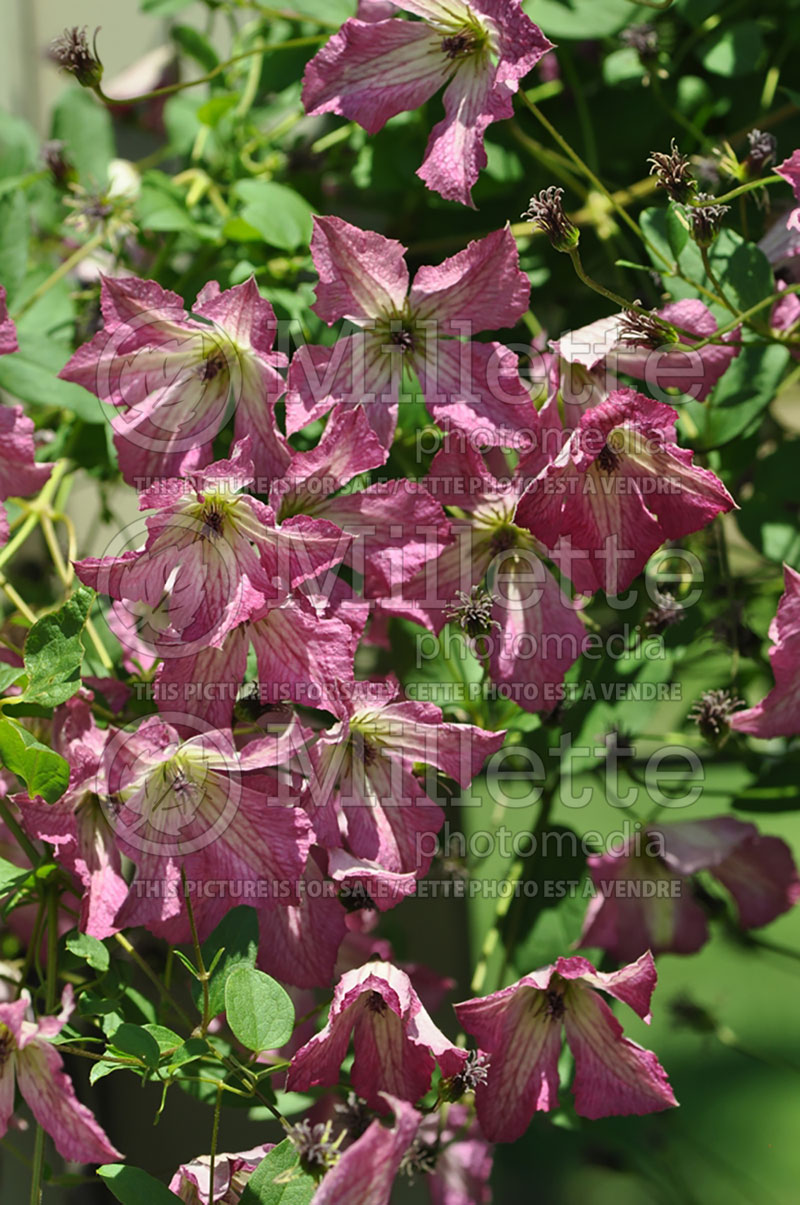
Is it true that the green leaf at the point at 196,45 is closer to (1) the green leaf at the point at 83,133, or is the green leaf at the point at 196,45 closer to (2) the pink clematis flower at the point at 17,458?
(1) the green leaf at the point at 83,133

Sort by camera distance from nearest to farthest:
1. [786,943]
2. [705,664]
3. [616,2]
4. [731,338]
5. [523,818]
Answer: [731,338] → [616,2] → [705,664] → [786,943] → [523,818]

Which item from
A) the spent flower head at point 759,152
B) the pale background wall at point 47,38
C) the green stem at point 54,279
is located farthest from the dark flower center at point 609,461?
the pale background wall at point 47,38

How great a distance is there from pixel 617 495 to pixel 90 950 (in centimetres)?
34

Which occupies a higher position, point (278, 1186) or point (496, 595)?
point (496, 595)

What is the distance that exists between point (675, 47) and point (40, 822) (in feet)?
2.29

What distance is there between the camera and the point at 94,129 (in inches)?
38.5

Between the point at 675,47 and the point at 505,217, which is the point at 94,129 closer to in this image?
the point at 505,217

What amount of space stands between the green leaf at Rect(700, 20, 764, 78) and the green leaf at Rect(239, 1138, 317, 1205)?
2.30ft

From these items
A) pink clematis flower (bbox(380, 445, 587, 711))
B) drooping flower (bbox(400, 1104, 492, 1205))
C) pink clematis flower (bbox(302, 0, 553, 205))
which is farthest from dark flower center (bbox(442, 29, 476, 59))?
drooping flower (bbox(400, 1104, 492, 1205))

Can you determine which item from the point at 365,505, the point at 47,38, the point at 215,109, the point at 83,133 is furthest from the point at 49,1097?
the point at 47,38

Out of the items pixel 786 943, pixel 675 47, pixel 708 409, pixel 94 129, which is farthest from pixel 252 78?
pixel 786 943

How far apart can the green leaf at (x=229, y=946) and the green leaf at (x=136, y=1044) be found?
39 mm

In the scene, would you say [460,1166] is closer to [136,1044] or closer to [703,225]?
[136,1044]

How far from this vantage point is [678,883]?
0.80 meters
